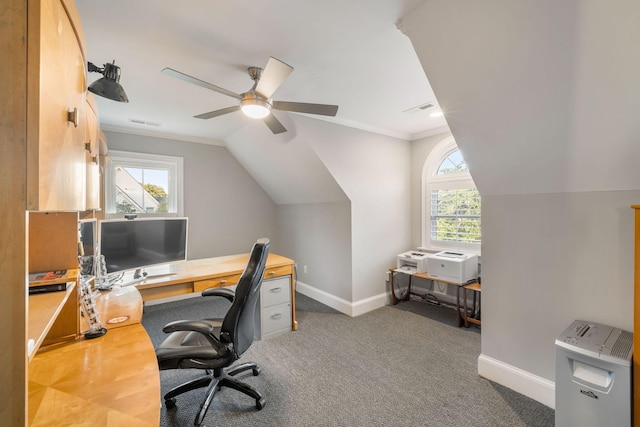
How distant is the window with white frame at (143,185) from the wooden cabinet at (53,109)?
3.20 meters

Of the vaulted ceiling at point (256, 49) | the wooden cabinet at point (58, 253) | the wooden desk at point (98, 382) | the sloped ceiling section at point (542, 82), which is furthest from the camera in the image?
the vaulted ceiling at point (256, 49)

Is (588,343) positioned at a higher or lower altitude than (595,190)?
lower

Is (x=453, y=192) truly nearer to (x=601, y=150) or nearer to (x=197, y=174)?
(x=601, y=150)

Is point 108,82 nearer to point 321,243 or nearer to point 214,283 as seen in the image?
point 214,283

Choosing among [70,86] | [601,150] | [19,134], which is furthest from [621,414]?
[70,86]

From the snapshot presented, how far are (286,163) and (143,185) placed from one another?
2.02 m

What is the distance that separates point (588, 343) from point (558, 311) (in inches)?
15.1

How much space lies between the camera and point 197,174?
163 inches

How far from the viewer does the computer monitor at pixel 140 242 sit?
92.2 inches

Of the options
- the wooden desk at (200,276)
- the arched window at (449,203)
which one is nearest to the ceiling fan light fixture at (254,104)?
the wooden desk at (200,276)

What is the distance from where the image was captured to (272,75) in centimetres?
169

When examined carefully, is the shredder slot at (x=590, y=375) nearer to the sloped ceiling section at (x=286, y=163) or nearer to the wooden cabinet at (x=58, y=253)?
the sloped ceiling section at (x=286, y=163)

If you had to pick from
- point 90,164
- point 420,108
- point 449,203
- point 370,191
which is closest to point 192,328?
point 90,164

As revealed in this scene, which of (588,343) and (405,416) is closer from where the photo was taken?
(588,343)
